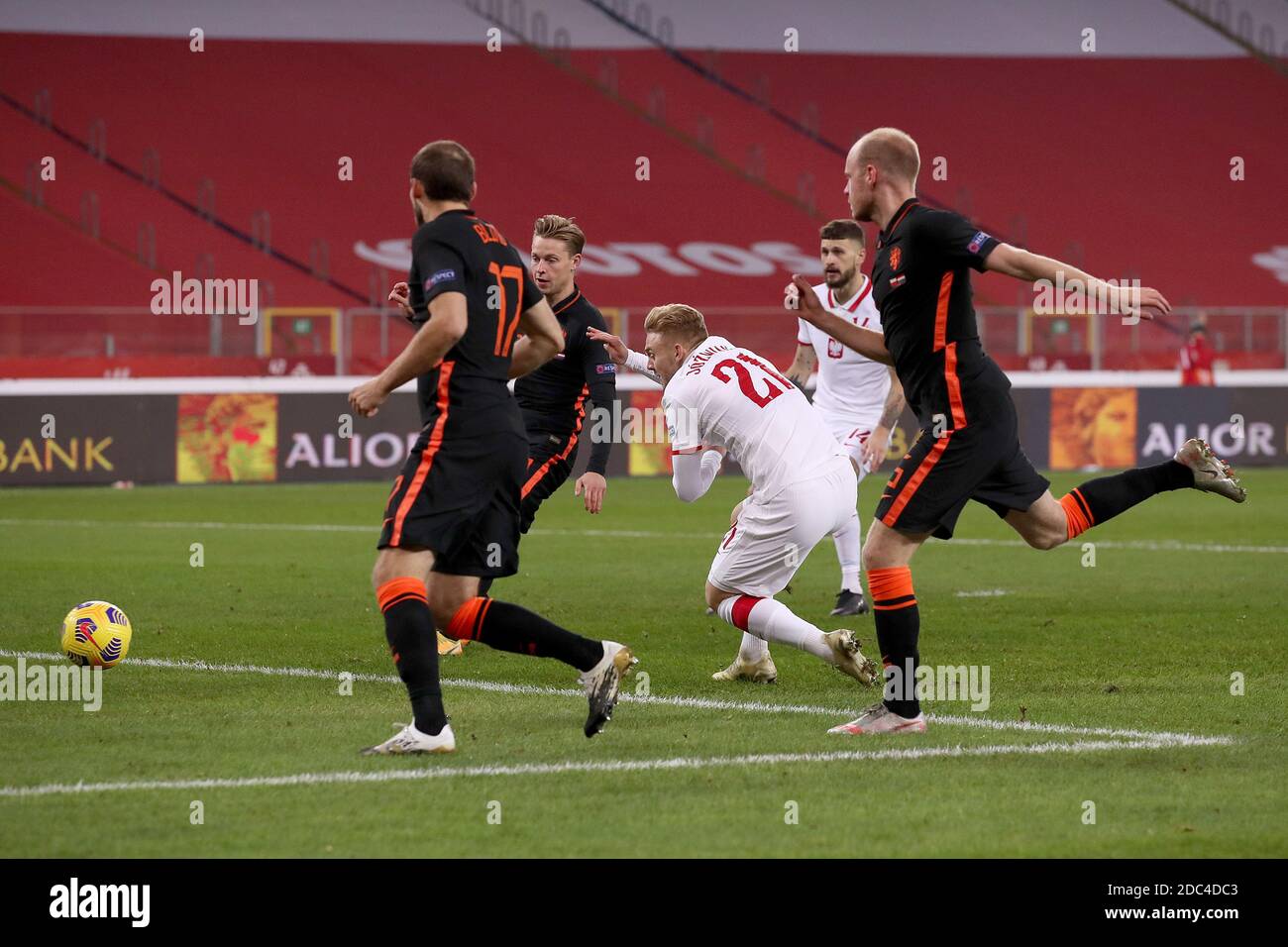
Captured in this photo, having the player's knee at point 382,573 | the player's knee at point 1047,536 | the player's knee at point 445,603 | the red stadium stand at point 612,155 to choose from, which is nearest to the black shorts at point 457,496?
the player's knee at point 382,573

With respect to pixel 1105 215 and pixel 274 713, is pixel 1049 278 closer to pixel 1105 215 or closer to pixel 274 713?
pixel 274 713

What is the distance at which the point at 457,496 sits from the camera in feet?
20.1

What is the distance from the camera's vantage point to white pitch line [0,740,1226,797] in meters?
5.62

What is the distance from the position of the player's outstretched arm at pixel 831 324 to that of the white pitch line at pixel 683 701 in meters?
1.38

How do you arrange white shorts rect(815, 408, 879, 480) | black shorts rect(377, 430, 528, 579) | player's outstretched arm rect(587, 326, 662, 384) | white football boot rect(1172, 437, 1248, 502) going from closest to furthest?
black shorts rect(377, 430, 528, 579) < white football boot rect(1172, 437, 1248, 502) < player's outstretched arm rect(587, 326, 662, 384) < white shorts rect(815, 408, 879, 480)

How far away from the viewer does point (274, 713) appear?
7.00 meters

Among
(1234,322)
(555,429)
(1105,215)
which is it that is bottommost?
(555,429)

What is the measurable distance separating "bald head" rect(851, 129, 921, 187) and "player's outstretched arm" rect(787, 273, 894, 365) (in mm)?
493

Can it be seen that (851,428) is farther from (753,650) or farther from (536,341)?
(536,341)

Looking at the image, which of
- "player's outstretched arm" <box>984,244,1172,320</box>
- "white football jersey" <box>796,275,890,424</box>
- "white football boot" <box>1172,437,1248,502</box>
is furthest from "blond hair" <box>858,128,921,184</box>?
"white football jersey" <box>796,275,890,424</box>

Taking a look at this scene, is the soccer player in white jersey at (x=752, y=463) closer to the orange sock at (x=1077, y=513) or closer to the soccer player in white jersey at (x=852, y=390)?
the orange sock at (x=1077, y=513)
